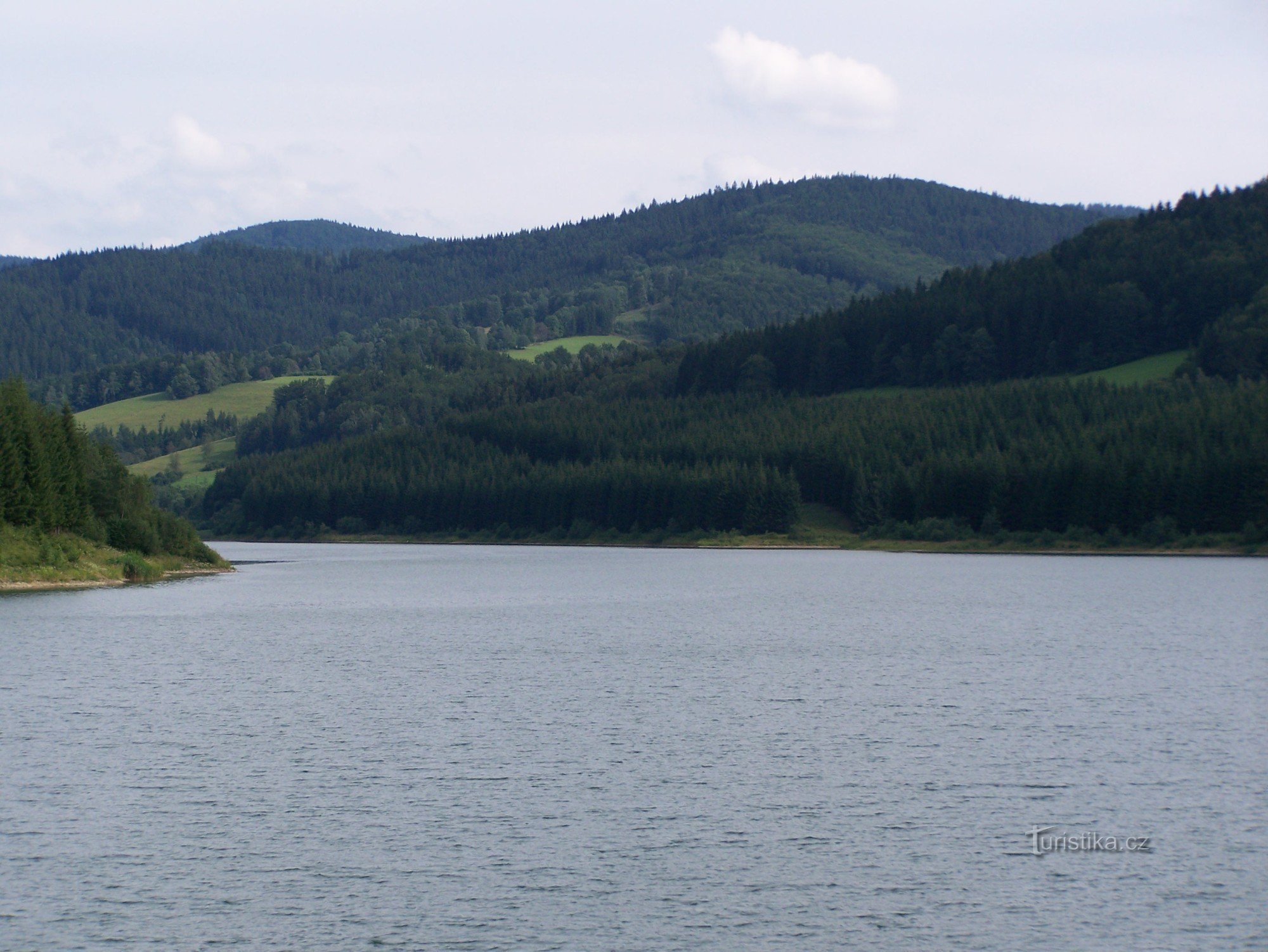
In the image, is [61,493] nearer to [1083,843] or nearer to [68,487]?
[68,487]

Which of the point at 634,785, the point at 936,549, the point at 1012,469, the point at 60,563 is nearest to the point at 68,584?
the point at 60,563

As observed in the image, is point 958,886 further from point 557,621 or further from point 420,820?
point 557,621

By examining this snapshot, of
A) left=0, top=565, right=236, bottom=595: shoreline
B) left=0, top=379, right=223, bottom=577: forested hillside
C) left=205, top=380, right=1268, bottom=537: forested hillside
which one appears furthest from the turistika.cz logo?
left=205, top=380, right=1268, bottom=537: forested hillside

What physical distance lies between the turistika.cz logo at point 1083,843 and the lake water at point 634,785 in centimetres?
42

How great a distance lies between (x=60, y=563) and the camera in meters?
103

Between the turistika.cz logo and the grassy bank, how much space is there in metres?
85.1

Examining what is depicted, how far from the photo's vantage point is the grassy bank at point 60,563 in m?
99.6

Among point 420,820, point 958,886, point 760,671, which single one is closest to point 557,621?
point 760,671

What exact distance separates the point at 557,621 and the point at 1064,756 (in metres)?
47.8

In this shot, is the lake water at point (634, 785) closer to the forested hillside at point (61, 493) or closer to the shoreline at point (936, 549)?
the forested hillside at point (61, 493)

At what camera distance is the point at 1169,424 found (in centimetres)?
15150

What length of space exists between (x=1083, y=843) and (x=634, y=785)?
1200 cm

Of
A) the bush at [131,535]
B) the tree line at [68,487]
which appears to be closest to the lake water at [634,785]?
the tree line at [68,487]

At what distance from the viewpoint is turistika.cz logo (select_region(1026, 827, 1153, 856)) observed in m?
30.9
